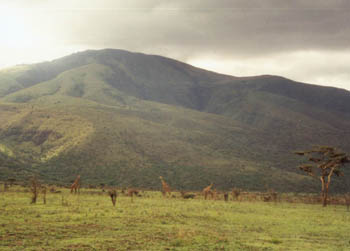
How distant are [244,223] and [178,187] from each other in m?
51.1

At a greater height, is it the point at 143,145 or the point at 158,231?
the point at 143,145

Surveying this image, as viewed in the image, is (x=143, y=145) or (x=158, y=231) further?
(x=143, y=145)

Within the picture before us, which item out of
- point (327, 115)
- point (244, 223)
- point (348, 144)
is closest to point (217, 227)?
point (244, 223)

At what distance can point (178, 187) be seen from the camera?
258 feet

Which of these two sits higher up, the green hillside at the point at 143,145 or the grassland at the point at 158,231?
the green hillside at the point at 143,145

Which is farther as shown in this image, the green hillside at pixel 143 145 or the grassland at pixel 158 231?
the green hillside at pixel 143 145

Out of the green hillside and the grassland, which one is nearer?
the grassland

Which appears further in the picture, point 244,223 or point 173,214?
point 173,214

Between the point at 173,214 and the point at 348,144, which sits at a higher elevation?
the point at 348,144

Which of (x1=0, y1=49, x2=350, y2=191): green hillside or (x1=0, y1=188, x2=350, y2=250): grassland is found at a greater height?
(x1=0, y1=49, x2=350, y2=191): green hillside

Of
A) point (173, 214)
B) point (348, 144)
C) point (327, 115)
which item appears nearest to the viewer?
point (173, 214)

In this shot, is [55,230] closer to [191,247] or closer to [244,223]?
[191,247]

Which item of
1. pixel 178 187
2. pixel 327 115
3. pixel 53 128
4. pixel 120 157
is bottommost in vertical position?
pixel 178 187

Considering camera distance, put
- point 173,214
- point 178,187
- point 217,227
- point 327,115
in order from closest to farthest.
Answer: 1. point 217,227
2. point 173,214
3. point 178,187
4. point 327,115
